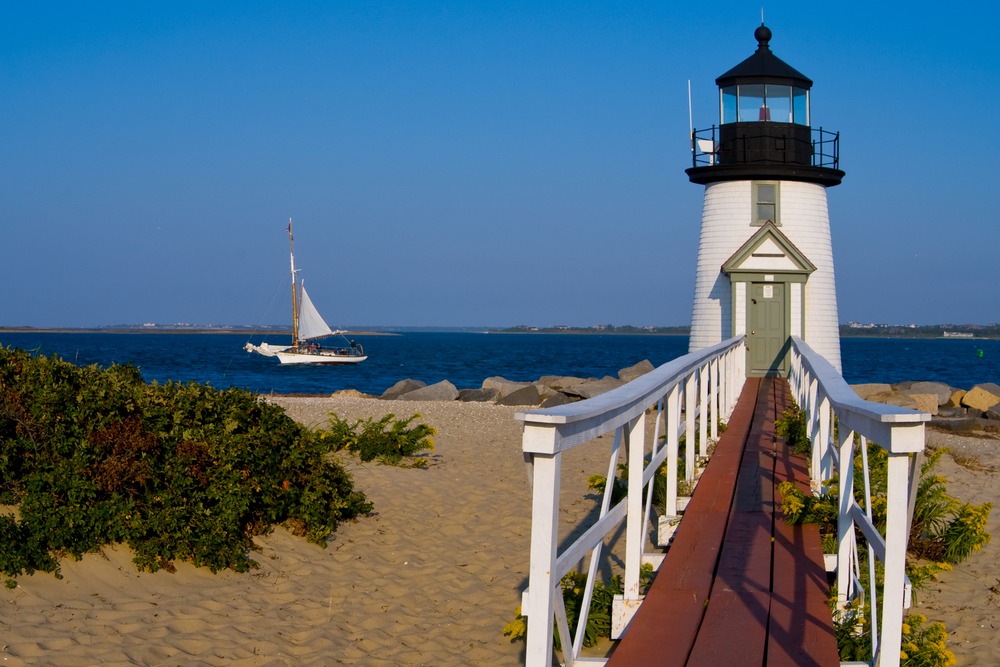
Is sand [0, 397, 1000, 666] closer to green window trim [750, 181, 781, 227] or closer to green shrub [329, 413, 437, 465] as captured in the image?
green shrub [329, 413, 437, 465]

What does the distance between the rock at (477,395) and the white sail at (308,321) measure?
4388 cm

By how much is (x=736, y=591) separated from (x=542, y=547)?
205cm

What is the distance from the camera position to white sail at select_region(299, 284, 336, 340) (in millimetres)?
73812

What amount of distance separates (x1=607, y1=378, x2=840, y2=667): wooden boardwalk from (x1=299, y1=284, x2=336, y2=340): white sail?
2662 inches

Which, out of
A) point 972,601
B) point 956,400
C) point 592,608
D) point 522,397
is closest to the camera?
point 592,608

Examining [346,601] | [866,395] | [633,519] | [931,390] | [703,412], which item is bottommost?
[346,601]

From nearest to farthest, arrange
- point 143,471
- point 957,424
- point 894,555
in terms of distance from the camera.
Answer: point 894,555, point 143,471, point 957,424

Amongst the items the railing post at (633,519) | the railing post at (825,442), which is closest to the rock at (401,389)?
the railing post at (825,442)

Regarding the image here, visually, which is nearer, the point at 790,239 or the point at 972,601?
the point at 972,601

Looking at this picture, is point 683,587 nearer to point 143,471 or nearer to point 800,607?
point 800,607

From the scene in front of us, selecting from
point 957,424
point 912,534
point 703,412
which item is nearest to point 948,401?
point 957,424

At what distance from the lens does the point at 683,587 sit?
505cm

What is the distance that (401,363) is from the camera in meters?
75.1

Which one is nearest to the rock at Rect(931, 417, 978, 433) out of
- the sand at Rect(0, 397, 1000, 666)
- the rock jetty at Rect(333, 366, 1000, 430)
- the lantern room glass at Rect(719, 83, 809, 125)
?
the rock jetty at Rect(333, 366, 1000, 430)
